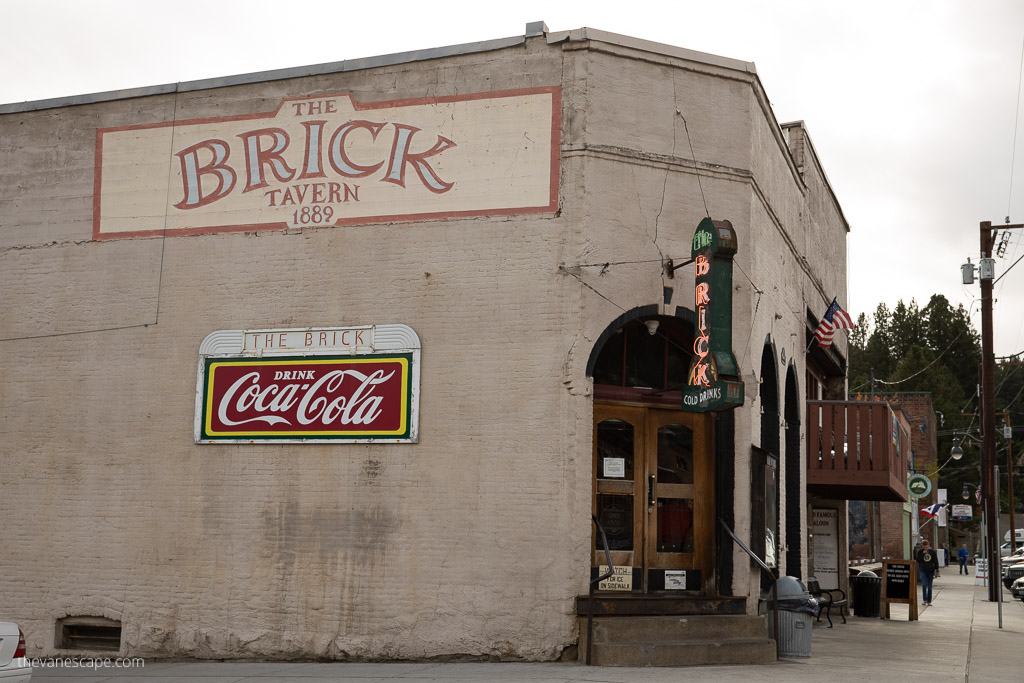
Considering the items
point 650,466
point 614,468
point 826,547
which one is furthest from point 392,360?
point 826,547

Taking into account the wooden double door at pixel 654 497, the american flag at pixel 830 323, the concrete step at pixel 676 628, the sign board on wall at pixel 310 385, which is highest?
the american flag at pixel 830 323

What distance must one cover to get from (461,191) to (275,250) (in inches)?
97.6

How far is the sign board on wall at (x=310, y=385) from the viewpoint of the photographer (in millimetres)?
12578

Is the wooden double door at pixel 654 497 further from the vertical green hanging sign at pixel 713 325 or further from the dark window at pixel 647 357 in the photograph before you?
the vertical green hanging sign at pixel 713 325

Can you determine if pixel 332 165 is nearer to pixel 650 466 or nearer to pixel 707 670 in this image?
pixel 650 466

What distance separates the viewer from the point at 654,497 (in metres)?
12.7

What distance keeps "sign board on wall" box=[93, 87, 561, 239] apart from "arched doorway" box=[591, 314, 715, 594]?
83.8 inches

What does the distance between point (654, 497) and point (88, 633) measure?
281 inches

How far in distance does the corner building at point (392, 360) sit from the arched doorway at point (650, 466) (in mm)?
37

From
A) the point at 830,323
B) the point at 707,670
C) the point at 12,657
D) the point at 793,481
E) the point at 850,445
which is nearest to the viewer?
the point at 12,657

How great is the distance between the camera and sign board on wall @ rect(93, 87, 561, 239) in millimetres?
12703

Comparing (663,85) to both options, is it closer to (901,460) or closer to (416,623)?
(416,623)

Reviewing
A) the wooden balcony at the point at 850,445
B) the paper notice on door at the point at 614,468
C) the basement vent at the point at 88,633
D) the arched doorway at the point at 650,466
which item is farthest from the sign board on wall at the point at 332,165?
the wooden balcony at the point at 850,445

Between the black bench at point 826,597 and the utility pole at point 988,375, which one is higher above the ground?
the utility pole at point 988,375
